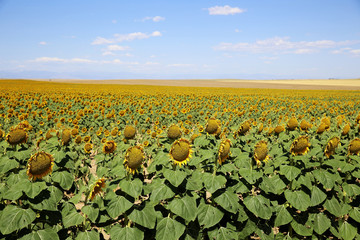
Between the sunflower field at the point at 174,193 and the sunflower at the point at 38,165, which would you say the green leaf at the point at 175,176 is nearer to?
the sunflower field at the point at 174,193

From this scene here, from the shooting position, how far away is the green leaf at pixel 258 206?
3021mm

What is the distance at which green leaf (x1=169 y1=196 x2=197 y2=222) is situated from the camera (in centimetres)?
263

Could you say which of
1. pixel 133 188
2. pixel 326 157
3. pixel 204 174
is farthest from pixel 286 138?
pixel 133 188

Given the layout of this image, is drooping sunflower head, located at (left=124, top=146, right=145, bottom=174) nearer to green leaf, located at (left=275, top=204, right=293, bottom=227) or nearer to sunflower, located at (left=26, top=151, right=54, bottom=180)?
sunflower, located at (left=26, top=151, right=54, bottom=180)

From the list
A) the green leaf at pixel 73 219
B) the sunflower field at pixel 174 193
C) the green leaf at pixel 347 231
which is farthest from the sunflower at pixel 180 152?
the green leaf at pixel 347 231

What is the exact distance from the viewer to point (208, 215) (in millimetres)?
2924

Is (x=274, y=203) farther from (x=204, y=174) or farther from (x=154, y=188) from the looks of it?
(x=154, y=188)

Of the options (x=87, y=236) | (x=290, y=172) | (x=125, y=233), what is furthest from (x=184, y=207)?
(x=290, y=172)

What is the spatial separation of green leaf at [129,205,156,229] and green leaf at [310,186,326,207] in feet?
7.63

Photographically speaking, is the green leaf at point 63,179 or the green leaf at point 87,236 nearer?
the green leaf at point 87,236

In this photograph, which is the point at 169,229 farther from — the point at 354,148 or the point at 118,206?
the point at 354,148

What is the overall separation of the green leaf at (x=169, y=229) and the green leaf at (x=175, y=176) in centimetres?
60

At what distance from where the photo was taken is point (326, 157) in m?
3.59

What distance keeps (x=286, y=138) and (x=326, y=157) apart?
3.59ft
